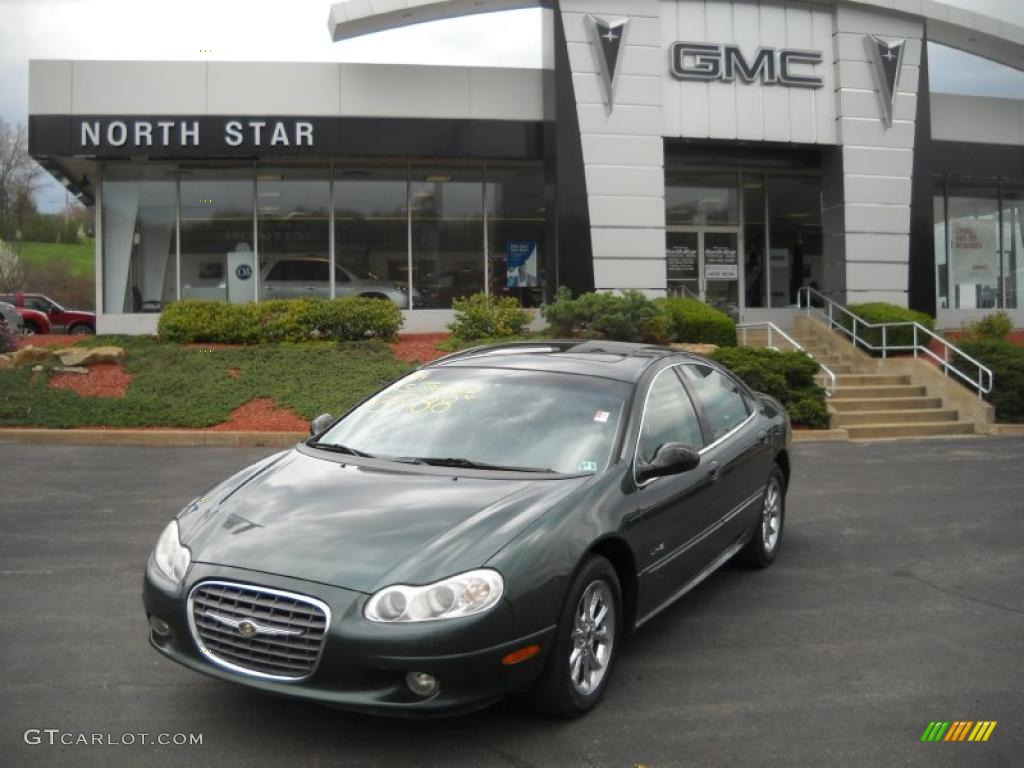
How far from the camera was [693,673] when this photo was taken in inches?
180

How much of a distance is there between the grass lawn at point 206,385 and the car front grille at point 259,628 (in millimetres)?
9101

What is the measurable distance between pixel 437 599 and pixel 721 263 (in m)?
19.7

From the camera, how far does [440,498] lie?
13.6ft

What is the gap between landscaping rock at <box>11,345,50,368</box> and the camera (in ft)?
49.4

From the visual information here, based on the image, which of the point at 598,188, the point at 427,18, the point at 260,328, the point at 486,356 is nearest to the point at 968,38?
the point at 598,188

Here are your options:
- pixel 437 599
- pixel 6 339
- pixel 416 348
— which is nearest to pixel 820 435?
pixel 416 348

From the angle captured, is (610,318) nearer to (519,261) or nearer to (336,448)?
(519,261)

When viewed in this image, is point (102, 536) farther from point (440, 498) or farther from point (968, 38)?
point (968, 38)

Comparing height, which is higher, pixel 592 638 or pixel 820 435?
pixel 820 435

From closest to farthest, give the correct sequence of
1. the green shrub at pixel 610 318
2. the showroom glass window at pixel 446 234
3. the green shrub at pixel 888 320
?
the green shrub at pixel 610 318
the green shrub at pixel 888 320
the showroom glass window at pixel 446 234

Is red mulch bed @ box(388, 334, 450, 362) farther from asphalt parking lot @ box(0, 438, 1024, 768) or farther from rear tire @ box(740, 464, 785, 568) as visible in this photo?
rear tire @ box(740, 464, 785, 568)

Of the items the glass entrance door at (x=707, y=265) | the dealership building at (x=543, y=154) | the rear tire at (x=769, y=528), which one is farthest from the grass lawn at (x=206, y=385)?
the glass entrance door at (x=707, y=265)

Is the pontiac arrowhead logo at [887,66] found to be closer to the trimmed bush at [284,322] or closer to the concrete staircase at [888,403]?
the concrete staircase at [888,403]

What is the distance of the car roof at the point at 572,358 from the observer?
533 cm
